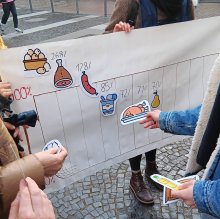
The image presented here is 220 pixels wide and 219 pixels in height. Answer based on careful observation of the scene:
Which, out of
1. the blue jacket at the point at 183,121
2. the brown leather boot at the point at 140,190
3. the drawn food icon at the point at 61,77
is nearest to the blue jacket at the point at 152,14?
the drawn food icon at the point at 61,77

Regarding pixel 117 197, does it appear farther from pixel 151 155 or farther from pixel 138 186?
pixel 151 155

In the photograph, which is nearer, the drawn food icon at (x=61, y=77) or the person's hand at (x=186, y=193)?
the person's hand at (x=186, y=193)

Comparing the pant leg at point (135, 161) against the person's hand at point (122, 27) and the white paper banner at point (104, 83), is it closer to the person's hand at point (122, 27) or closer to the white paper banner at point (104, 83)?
the white paper banner at point (104, 83)

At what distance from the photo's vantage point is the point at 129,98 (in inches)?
88.3

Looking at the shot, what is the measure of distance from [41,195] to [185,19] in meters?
1.71

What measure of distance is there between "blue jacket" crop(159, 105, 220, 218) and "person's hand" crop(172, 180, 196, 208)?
0.09 ft

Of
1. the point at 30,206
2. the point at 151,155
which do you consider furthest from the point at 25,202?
the point at 151,155

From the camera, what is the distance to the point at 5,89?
171 cm

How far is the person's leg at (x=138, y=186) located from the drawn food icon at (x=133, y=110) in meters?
0.51

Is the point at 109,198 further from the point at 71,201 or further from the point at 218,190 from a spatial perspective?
the point at 218,190

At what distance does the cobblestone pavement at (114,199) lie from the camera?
7.97 ft

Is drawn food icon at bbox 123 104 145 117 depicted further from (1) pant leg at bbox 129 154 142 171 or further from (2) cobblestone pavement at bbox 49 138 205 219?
(2) cobblestone pavement at bbox 49 138 205 219

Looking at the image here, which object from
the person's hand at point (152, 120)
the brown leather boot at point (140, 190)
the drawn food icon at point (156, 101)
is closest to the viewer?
the person's hand at point (152, 120)

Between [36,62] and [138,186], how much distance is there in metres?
1.30
